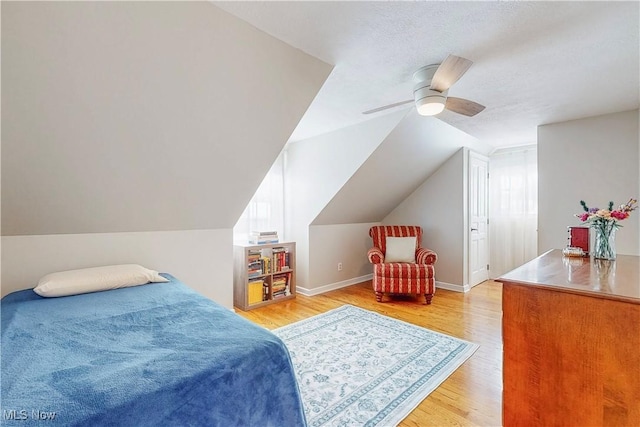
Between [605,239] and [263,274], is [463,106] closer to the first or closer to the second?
[605,239]

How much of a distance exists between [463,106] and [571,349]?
1817 millimetres

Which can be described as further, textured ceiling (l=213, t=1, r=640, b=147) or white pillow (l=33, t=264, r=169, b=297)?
white pillow (l=33, t=264, r=169, b=297)

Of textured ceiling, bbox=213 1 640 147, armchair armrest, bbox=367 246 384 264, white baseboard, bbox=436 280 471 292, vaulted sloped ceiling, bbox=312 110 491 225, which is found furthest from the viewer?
white baseboard, bbox=436 280 471 292

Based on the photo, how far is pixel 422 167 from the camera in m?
4.40

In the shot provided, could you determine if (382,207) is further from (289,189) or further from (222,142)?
(222,142)

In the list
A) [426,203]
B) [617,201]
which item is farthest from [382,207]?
[617,201]

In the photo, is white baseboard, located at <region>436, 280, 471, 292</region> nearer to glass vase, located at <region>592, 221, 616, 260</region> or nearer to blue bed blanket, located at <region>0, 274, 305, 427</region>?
glass vase, located at <region>592, 221, 616, 260</region>

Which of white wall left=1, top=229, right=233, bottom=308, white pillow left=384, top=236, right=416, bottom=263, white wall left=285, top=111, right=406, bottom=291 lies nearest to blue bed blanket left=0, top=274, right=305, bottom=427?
white wall left=1, top=229, right=233, bottom=308

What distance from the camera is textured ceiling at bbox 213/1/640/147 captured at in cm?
159

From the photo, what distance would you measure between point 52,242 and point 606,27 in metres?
4.02

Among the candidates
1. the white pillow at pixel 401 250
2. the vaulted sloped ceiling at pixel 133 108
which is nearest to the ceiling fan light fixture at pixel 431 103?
the vaulted sloped ceiling at pixel 133 108

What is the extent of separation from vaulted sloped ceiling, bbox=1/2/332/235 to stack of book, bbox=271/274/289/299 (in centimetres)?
167

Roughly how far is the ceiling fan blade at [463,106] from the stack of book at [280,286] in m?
2.90

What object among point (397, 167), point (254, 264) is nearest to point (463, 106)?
point (397, 167)
